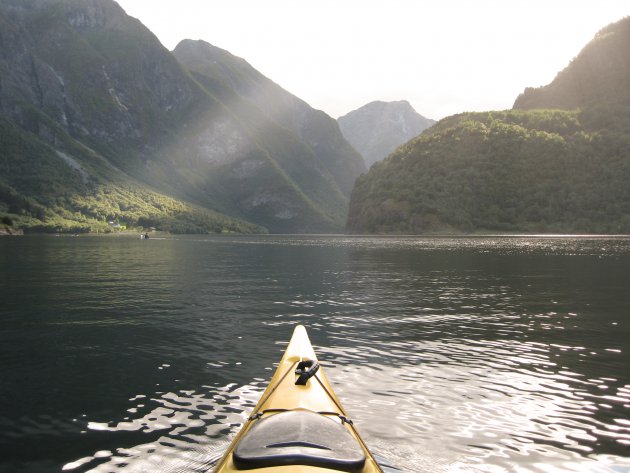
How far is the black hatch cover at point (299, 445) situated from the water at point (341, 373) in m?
2.62

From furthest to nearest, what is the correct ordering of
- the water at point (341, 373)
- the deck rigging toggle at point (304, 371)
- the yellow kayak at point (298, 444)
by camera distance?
the deck rigging toggle at point (304, 371) < the water at point (341, 373) < the yellow kayak at point (298, 444)

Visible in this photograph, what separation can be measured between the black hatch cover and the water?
2618mm

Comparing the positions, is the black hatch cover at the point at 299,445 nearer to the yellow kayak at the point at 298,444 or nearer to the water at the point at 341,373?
the yellow kayak at the point at 298,444

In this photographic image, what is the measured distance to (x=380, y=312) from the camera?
89.4 feet

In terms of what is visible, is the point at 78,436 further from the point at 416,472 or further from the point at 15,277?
the point at 15,277

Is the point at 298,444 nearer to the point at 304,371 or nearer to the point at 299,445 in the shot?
the point at 299,445

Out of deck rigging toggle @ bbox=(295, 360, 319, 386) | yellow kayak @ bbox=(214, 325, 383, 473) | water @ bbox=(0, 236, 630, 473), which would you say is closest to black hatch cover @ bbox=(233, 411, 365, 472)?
yellow kayak @ bbox=(214, 325, 383, 473)

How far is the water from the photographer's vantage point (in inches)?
406

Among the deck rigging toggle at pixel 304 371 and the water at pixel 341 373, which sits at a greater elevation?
the deck rigging toggle at pixel 304 371

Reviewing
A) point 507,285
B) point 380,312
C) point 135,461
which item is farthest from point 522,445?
point 507,285

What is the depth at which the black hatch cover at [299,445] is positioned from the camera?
688 centimetres

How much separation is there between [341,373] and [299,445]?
28.1ft

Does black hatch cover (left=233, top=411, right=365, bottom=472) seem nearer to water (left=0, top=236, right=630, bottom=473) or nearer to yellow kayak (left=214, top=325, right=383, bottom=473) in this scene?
yellow kayak (left=214, top=325, right=383, bottom=473)

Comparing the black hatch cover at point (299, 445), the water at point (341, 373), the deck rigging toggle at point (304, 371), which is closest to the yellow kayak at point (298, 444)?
the black hatch cover at point (299, 445)
